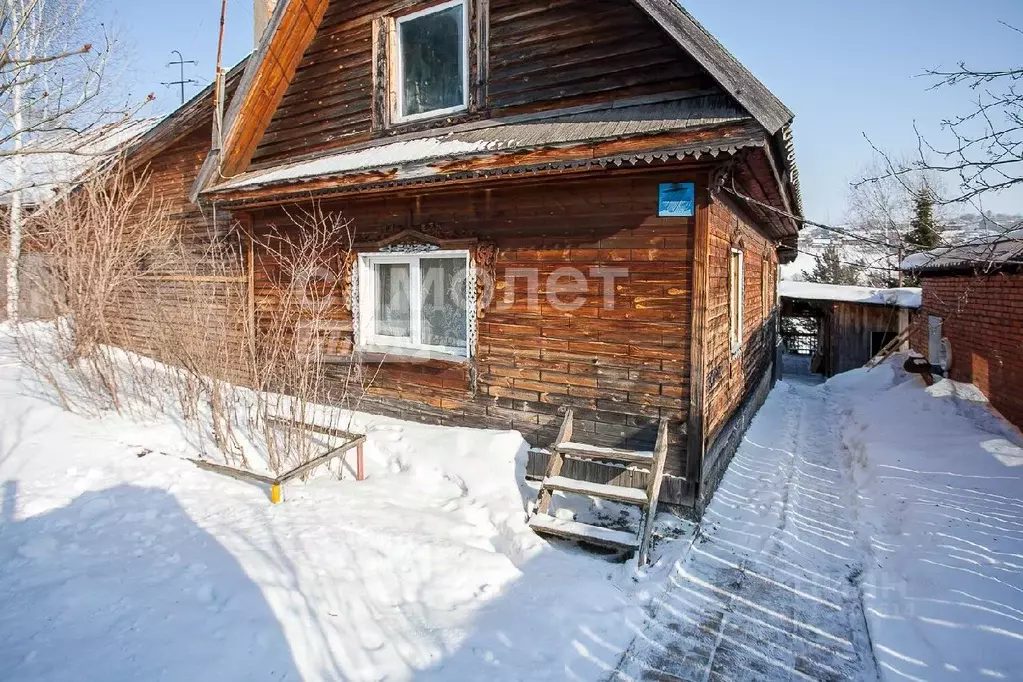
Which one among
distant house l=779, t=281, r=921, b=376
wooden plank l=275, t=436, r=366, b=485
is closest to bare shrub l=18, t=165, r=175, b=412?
wooden plank l=275, t=436, r=366, b=485

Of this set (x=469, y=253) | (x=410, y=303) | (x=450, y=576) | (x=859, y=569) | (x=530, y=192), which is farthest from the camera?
(x=410, y=303)

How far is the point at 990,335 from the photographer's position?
8648mm

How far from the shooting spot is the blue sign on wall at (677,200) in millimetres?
5051

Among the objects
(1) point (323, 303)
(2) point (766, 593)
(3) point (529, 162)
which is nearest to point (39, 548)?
(1) point (323, 303)

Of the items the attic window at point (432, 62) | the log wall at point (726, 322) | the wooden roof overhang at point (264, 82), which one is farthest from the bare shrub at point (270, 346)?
the log wall at point (726, 322)

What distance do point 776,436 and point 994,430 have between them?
263cm

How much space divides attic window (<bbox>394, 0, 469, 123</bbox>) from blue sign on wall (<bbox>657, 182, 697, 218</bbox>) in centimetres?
289

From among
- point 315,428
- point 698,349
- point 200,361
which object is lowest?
point 315,428

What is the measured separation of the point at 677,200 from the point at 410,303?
3295 millimetres

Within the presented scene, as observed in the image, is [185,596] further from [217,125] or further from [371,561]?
[217,125]

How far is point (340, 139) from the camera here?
25.3ft

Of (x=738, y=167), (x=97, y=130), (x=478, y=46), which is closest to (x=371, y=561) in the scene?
(x=97, y=130)

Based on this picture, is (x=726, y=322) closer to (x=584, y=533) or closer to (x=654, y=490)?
(x=654, y=490)

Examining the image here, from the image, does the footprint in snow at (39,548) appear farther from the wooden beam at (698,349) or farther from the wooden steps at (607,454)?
the wooden beam at (698,349)
